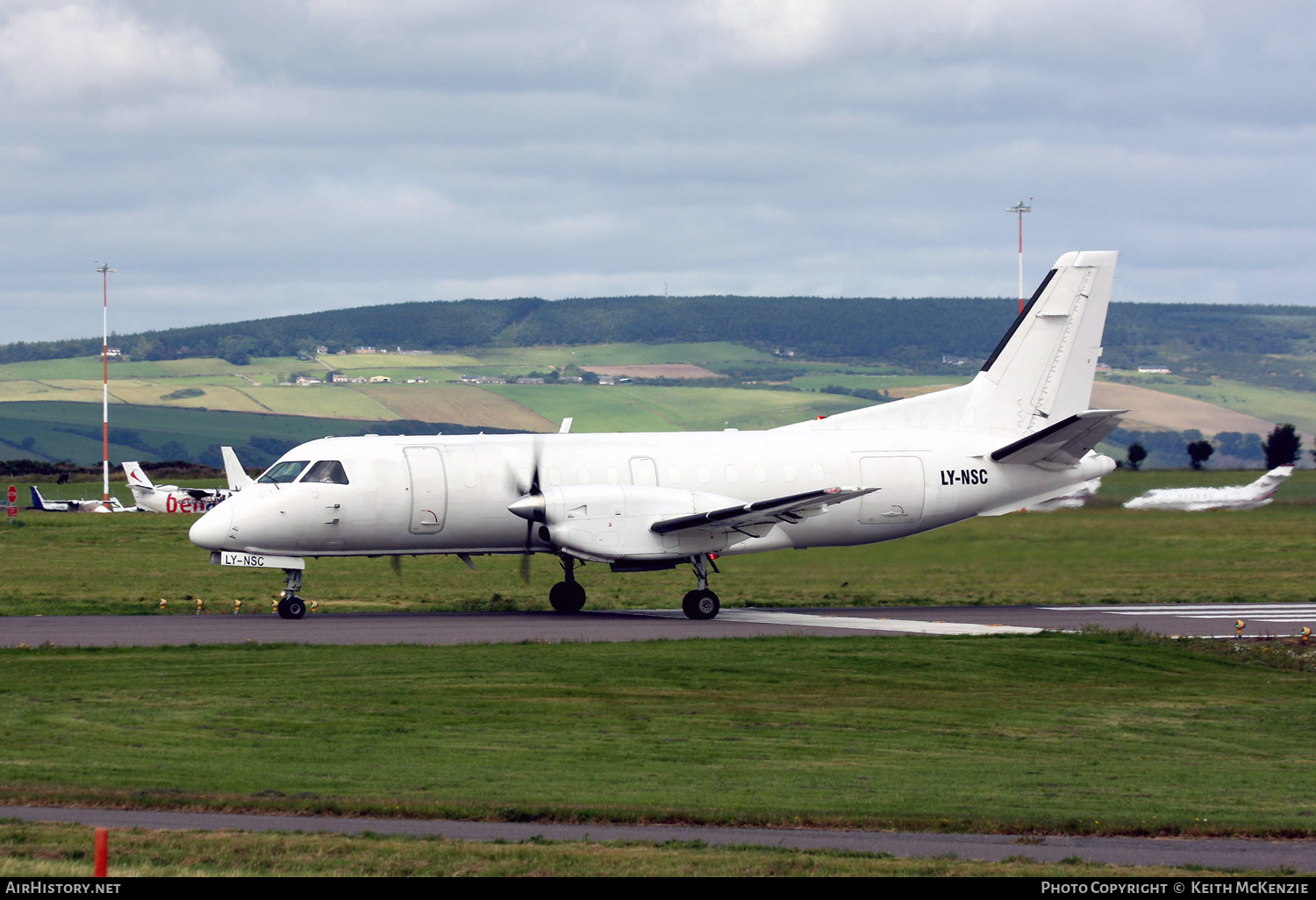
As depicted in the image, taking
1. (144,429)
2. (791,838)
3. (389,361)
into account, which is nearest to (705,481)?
(791,838)

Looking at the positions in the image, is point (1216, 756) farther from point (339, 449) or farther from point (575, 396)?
point (575, 396)

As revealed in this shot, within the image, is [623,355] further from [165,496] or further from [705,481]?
[705,481]

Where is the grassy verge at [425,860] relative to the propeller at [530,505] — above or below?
below

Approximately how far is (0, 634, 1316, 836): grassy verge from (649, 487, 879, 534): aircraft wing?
4.09 m

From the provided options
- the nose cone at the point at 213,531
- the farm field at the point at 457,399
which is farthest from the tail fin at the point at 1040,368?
the farm field at the point at 457,399

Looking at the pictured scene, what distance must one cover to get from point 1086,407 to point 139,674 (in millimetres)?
25084

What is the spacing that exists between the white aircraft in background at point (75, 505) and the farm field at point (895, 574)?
95.3 ft

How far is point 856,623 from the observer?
2922cm

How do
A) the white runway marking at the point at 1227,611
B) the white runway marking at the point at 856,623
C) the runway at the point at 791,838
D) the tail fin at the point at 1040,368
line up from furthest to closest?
1. the tail fin at the point at 1040,368
2. the white runway marking at the point at 1227,611
3. the white runway marking at the point at 856,623
4. the runway at the point at 791,838

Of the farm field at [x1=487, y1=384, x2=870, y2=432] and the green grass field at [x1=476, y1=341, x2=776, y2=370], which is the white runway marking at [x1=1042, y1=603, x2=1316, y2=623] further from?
the green grass field at [x1=476, y1=341, x2=776, y2=370]

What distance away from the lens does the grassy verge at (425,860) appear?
10336 millimetres

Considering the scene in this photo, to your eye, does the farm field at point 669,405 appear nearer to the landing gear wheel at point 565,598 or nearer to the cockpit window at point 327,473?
the landing gear wheel at point 565,598

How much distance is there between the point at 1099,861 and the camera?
36.7 ft

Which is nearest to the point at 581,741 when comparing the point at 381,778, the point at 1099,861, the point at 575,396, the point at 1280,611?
the point at 381,778
